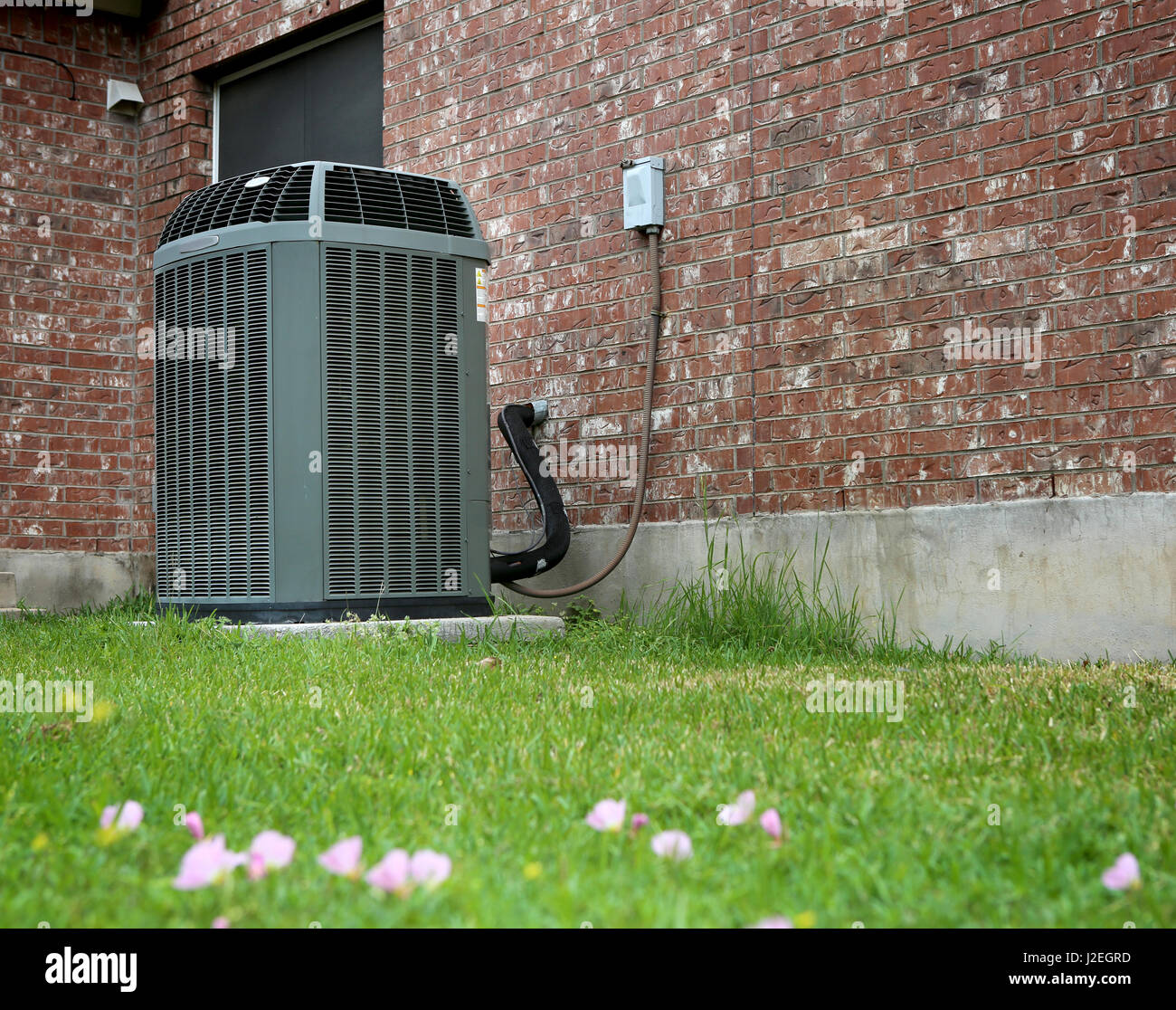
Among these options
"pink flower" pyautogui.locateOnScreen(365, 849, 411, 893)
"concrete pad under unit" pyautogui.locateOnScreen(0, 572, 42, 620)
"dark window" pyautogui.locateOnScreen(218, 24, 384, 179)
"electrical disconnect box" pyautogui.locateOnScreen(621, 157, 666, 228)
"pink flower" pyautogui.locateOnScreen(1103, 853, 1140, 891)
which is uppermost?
"dark window" pyautogui.locateOnScreen(218, 24, 384, 179)

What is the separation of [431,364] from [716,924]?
11.0 feet

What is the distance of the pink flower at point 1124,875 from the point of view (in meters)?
1.36

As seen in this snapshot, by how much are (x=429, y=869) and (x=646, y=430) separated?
3.55m

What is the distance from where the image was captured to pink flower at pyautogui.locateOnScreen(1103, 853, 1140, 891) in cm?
136

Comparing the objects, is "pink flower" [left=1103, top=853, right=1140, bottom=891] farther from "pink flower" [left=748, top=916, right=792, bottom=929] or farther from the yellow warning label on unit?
the yellow warning label on unit

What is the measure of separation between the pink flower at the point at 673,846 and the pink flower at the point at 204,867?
1.67 ft

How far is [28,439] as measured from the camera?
7195 millimetres

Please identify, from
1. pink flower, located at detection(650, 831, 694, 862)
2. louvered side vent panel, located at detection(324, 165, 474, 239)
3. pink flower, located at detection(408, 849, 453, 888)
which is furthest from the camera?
louvered side vent panel, located at detection(324, 165, 474, 239)

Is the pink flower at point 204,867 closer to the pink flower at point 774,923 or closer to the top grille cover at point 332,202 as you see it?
the pink flower at point 774,923

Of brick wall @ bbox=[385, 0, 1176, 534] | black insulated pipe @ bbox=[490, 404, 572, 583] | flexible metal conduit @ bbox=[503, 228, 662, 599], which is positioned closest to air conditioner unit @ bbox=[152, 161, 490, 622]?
black insulated pipe @ bbox=[490, 404, 572, 583]

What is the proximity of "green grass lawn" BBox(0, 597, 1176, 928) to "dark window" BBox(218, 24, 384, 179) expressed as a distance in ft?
13.6

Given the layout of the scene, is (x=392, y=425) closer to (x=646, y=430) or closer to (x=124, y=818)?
(x=646, y=430)

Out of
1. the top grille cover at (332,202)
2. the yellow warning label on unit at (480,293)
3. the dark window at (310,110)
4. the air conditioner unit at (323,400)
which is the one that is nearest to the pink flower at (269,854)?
the air conditioner unit at (323,400)

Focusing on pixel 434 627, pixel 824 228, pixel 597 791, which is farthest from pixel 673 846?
pixel 824 228
